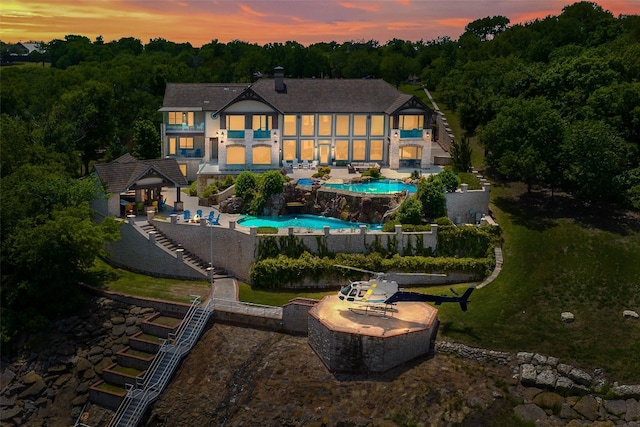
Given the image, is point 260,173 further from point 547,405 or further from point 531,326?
point 547,405

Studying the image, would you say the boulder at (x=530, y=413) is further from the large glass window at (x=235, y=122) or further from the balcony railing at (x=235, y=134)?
the large glass window at (x=235, y=122)

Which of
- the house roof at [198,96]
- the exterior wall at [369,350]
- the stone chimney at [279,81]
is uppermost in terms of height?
the stone chimney at [279,81]

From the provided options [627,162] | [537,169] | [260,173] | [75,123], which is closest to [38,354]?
[260,173]

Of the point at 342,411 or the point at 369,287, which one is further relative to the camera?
the point at 369,287

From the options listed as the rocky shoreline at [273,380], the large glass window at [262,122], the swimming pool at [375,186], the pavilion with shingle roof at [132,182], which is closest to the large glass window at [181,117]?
the large glass window at [262,122]

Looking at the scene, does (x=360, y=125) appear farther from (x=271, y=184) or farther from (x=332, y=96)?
(x=271, y=184)

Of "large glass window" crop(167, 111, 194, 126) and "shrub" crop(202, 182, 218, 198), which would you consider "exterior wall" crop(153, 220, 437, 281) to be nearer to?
"shrub" crop(202, 182, 218, 198)

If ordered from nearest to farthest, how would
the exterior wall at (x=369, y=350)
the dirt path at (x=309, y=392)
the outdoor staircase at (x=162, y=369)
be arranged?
1. the dirt path at (x=309, y=392)
2. the exterior wall at (x=369, y=350)
3. the outdoor staircase at (x=162, y=369)
